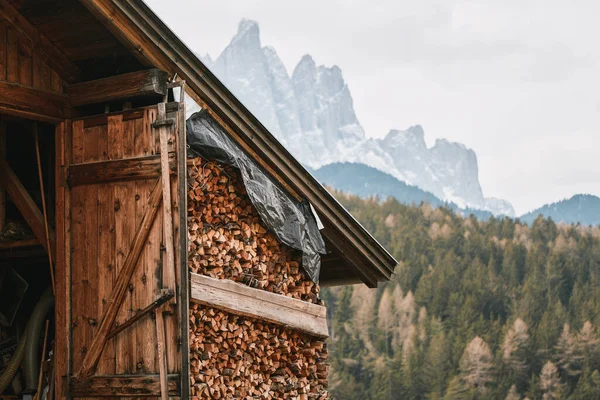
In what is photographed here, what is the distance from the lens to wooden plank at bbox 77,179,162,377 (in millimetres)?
8438

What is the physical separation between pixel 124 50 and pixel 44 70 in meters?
0.74

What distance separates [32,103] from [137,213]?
1308mm

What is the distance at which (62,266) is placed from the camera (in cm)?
878

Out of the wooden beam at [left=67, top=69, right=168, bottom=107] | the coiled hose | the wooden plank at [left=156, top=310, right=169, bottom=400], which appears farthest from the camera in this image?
the coiled hose

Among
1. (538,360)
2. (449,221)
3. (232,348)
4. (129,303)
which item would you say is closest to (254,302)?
(232,348)

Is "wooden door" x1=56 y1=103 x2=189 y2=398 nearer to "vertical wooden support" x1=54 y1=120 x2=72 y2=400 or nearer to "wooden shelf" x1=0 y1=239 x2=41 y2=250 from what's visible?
"vertical wooden support" x1=54 y1=120 x2=72 y2=400

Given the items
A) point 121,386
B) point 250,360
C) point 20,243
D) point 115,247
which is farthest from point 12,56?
point 250,360

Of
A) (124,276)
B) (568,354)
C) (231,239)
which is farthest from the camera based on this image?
(568,354)

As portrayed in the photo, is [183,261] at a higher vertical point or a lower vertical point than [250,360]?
higher

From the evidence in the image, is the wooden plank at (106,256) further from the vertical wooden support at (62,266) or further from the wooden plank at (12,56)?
the wooden plank at (12,56)

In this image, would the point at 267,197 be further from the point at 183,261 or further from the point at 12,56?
the point at 12,56

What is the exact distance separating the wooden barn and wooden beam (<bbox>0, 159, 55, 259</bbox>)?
1 centimetres

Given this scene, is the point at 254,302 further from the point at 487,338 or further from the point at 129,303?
the point at 487,338

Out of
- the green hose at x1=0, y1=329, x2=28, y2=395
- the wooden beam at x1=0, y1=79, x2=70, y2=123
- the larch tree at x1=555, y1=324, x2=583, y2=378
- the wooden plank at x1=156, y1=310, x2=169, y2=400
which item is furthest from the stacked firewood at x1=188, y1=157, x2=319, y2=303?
the larch tree at x1=555, y1=324, x2=583, y2=378
